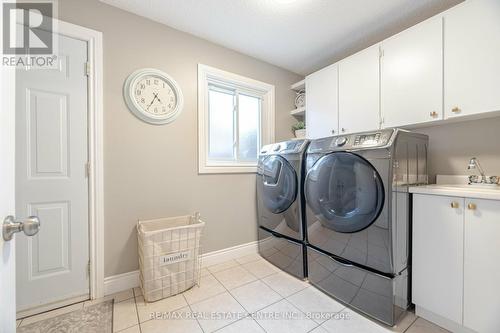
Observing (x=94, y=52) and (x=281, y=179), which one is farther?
(x=281, y=179)

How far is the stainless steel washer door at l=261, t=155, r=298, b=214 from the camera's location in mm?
1890

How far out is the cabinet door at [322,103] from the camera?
2105 millimetres

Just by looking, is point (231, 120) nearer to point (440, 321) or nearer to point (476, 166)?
point (476, 166)

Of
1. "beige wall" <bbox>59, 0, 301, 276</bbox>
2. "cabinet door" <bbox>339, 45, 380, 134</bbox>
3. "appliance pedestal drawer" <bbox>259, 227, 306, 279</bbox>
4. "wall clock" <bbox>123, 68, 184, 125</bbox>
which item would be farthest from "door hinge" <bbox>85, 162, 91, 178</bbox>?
"cabinet door" <bbox>339, 45, 380, 134</bbox>

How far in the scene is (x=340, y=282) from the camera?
60.2 inches

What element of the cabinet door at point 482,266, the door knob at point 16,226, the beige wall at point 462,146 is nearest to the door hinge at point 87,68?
the door knob at point 16,226

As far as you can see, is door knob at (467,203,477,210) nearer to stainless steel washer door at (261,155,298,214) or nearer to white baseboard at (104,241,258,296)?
stainless steel washer door at (261,155,298,214)

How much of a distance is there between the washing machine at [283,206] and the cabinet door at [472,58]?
104cm

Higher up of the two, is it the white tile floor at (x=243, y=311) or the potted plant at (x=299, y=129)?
the potted plant at (x=299, y=129)

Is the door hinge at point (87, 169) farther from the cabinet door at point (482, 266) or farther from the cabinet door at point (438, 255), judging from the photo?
the cabinet door at point (482, 266)

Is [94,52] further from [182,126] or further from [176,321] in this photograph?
[176,321]

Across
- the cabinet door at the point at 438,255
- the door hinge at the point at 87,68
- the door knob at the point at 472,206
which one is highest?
the door hinge at the point at 87,68

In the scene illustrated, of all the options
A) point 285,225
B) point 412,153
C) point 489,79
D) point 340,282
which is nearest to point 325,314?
point 340,282

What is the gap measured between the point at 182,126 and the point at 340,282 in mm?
1888
